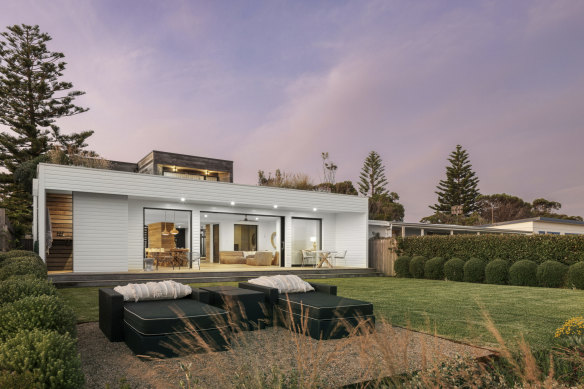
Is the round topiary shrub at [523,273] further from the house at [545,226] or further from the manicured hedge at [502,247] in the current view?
the house at [545,226]

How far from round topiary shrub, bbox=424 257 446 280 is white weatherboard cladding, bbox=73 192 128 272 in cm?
980

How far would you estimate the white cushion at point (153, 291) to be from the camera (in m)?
4.82

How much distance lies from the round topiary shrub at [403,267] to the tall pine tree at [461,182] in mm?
22625

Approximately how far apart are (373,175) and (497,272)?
23.9 metres

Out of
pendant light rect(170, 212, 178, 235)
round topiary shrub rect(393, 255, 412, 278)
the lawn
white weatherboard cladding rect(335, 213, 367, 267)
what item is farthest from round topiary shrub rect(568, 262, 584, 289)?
pendant light rect(170, 212, 178, 235)

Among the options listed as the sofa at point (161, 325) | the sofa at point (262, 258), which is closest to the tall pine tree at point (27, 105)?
the sofa at point (262, 258)

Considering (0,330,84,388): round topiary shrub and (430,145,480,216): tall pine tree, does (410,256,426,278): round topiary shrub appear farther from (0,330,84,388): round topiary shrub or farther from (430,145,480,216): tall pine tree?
(430,145,480,216): tall pine tree

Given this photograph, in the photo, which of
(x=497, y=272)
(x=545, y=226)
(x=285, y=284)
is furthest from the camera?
(x=545, y=226)

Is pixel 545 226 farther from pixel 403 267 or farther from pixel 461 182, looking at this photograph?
pixel 403 267

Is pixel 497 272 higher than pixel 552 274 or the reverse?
the reverse

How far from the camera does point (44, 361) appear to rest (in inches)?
78.0

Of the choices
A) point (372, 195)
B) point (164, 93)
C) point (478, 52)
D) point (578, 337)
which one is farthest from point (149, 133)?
point (372, 195)

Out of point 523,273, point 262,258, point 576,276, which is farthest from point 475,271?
point 262,258

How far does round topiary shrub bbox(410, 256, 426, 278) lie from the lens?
46.6ft
